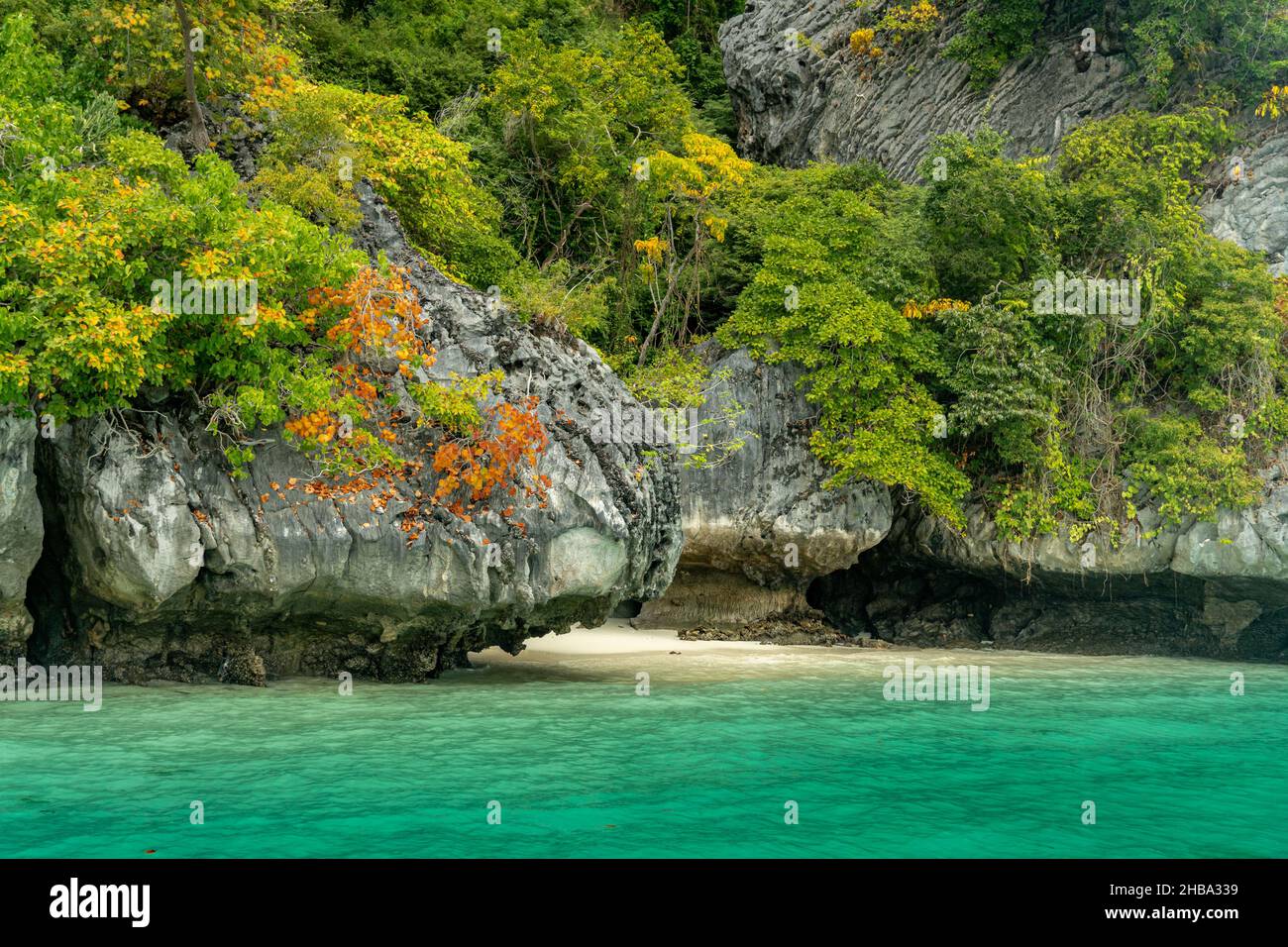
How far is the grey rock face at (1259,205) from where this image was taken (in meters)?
20.7

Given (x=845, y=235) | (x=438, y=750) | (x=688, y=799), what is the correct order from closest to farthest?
(x=688, y=799) → (x=438, y=750) → (x=845, y=235)

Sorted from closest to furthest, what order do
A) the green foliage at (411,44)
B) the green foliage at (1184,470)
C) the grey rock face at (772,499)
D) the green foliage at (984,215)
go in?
the green foliage at (1184,470)
the green foliage at (984,215)
the grey rock face at (772,499)
the green foliage at (411,44)

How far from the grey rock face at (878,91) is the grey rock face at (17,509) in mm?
16946

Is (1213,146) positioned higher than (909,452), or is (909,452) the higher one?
(1213,146)

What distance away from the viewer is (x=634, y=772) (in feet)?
33.0

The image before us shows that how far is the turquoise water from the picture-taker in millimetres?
8023

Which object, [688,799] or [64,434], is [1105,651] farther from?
[64,434]

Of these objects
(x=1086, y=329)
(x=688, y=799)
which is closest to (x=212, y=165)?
(x=688, y=799)

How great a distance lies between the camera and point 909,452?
62.4ft

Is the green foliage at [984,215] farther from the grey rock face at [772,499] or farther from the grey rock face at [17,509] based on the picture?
the grey rock face at [17,509]

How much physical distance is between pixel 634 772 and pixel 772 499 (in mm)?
10182

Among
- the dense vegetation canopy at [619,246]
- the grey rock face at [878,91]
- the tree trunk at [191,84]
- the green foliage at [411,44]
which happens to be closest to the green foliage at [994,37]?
the dense vegetation canopy at [619,246]

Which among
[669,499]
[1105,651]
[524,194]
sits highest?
[524,194]

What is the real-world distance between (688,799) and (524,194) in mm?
15797
